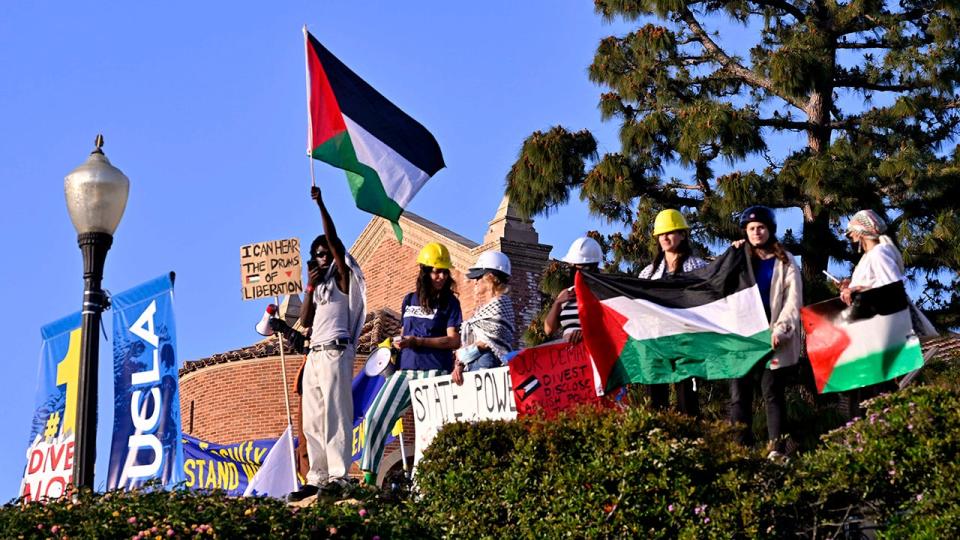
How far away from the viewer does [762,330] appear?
1042 cm

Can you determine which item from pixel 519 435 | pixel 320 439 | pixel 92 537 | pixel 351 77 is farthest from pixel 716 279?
pixel 92 537

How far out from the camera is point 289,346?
27469 millimetres

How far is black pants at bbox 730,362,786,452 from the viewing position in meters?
10.0

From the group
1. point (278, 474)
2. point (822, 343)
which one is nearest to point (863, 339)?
point (822, 343)

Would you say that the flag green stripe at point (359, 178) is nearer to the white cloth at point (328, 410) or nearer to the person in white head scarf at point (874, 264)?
the white cloth at point (328, 410)

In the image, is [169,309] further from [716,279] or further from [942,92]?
[942,92]

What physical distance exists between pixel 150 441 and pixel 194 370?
51.0ft

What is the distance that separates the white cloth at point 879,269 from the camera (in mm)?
9984

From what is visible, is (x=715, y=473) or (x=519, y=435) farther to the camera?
(x=519, y=435)

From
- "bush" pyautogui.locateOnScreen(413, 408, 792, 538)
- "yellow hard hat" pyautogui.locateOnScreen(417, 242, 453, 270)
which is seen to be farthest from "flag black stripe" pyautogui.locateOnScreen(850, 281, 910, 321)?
"yellow hard hat" pyautogui.locateOnScreen(417, 242, 453, 270)

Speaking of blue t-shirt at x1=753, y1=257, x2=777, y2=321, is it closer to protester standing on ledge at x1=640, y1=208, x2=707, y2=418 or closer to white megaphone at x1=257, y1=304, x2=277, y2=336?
protester standing on ledge at x1=640, y1=208, x2=707, y2=418

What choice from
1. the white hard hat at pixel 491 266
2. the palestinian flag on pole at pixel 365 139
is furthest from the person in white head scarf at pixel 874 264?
the palestinian flag on pole at pixel 365 139

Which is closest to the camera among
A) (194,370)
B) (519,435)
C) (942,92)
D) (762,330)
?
(519,435)

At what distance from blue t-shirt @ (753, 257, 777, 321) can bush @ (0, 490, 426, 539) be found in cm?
320
